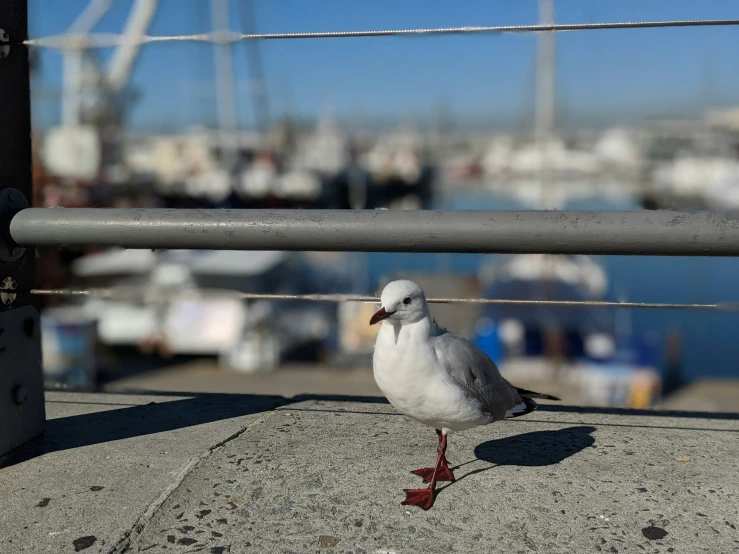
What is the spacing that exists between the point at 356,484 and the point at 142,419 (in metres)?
1.05

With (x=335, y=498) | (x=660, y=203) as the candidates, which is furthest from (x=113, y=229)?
(x=660, y=203)

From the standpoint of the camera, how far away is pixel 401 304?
2.04 metres

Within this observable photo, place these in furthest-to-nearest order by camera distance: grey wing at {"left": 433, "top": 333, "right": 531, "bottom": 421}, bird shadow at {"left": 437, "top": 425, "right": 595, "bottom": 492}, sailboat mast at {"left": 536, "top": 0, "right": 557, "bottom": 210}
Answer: sailboat mast at {"left": 536, "top": 0, "right": 557, "bottom": 210}
bird shadow at {"left": 437, "top": 425, "right": 595, "bottom": 492}
grey wing at {"left": 433, "top": 333, "right": 531, "bottom": 421}

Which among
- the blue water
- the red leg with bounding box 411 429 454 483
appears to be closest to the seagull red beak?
the red leg with bounding box 411 429 454 483

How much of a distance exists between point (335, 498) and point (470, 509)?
0.38 m

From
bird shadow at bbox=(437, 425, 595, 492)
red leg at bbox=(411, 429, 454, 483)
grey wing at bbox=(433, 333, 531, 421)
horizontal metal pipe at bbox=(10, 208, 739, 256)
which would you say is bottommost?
bird shadow at bbox=(437, 425, 595, 492)

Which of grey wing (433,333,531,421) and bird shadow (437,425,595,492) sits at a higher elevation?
grey wing (433,333,531,421)

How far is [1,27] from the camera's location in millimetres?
2213

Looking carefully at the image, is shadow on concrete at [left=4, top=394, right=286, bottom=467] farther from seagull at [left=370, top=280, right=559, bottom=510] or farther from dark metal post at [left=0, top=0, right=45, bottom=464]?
seagull at [left=370, top=280, right=559, bottom=510]

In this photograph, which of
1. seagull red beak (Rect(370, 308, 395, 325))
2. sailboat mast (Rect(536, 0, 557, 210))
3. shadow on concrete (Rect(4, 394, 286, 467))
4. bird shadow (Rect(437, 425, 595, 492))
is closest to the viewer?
seagull red beak (Rect(370, 308, 395, 325))

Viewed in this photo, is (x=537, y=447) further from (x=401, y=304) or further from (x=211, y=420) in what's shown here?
(x=211, y=420)

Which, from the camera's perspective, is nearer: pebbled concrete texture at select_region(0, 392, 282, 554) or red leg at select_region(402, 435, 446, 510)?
pebbled concrete texture at select_region(0, 392, 282, 554)

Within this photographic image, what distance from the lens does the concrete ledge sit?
1848 mm

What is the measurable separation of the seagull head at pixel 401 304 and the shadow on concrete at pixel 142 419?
3.47 feet
